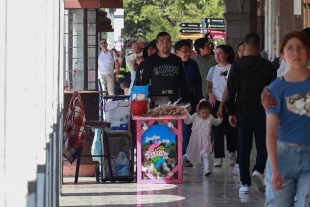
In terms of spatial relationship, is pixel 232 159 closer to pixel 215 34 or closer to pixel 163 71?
pixel 163 71

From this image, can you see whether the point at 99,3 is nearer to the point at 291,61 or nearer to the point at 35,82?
the point at 291,61

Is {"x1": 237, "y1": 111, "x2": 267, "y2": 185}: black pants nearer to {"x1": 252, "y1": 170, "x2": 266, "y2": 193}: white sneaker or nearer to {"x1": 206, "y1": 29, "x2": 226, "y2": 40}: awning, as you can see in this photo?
{"x1": 252, "y1": 170, "x2": 266, "y2": 193}: white sneaker

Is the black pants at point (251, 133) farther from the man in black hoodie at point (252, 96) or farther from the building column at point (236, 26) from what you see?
the building column at point (236, 26)

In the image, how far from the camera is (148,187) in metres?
11.6

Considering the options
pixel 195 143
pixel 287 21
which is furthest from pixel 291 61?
pixel 287 21

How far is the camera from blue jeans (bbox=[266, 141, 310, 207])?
593 cm

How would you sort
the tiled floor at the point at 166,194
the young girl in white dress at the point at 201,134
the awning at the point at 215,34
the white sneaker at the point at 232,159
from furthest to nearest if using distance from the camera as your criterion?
the awning at the point at 215,34
the white sneaker at the point at 232,159
the young girl in white dress at the point at 201,134
the tiled floor at the point at 166,194

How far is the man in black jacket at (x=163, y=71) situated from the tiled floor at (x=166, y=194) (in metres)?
1.23

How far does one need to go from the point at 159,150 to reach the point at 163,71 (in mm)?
1055

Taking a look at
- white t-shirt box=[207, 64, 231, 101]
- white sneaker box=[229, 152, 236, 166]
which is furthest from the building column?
white t-shirt box=[207, 64, 231, 101]

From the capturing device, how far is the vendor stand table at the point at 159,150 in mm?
11742

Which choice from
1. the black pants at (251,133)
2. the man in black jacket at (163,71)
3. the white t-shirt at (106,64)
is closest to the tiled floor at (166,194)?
the black pants at (251,133)

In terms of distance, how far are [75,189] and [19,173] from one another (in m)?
A: 7.57

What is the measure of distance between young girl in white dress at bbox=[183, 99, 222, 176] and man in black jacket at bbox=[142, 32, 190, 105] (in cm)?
68
